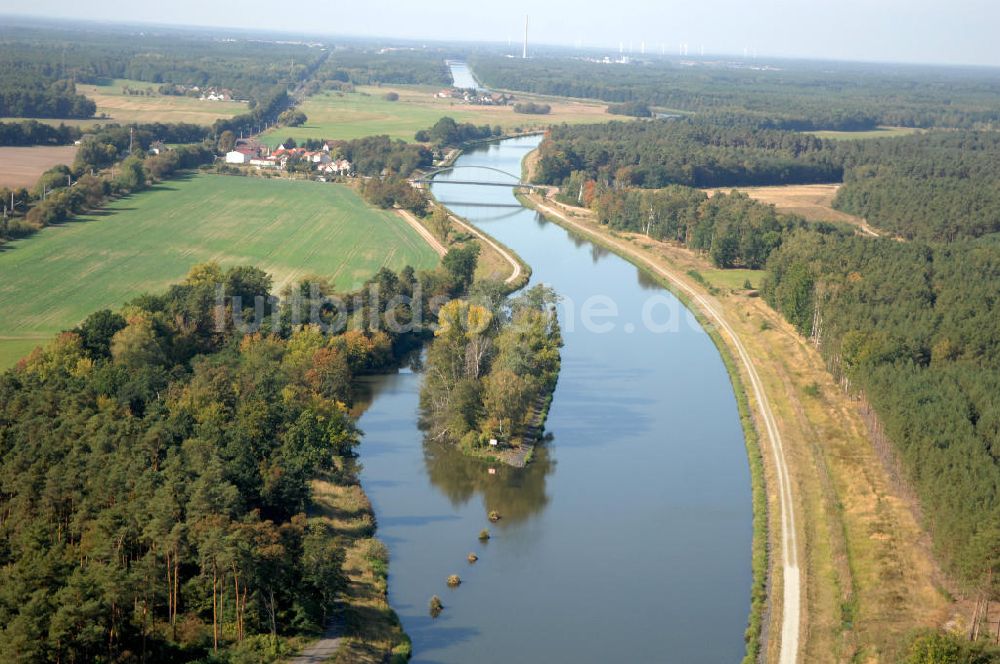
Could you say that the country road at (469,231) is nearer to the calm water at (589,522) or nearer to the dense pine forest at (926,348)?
the calm water at (589,522)

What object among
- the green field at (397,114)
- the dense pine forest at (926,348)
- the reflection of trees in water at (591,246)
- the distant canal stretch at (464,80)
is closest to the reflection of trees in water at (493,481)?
the dense pine forest at (926,348)

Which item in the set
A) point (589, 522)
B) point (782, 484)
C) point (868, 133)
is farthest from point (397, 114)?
point (589, 522)

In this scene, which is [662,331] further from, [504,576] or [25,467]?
[25,467]

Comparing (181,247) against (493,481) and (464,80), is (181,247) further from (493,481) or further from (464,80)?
(464,80)

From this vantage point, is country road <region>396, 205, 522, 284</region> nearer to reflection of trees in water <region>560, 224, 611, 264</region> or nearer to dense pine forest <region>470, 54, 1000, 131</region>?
reflection of trees in water <region>560, 224, 611, 264</region>

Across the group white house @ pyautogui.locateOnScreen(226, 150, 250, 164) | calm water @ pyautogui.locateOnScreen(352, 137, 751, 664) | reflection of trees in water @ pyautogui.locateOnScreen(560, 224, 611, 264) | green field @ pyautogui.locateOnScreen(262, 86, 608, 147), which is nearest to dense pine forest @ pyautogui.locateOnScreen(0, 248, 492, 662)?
calm water @ pyautogui.locateOnScreen(352, 137, 751, 664)

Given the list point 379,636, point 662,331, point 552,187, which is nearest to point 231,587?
point 379,636
